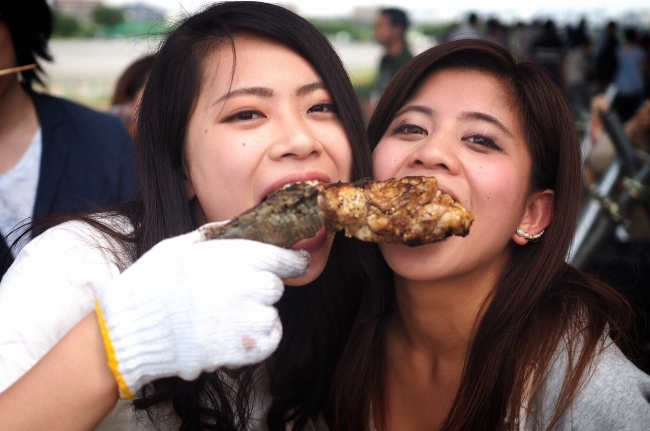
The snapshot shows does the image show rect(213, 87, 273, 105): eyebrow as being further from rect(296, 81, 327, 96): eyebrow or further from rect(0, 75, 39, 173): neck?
rect(0, 75, 39, 173): neck

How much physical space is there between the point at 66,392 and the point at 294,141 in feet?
3.54

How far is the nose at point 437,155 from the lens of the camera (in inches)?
90.7

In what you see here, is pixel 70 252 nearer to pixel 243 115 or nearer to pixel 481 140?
pixel 243 115

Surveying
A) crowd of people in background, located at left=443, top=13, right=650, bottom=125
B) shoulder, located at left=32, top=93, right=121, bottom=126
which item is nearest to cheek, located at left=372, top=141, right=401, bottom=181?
shoulder, located at left=32, top=93, right=121, bottom=126

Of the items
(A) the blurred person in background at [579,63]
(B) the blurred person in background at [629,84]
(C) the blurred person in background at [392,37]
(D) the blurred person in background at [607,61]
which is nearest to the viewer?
(C) the blurred person in background at [392,37]

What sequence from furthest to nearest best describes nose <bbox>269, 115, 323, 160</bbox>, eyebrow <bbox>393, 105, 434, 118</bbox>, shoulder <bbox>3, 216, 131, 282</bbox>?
eyebrow <bbox>393, 105, 434, 118</bbox> < nose <bbox>269, 115, 323, 160</bbox> < shoulder <bbox>3, 216, 131, 282</bbox>

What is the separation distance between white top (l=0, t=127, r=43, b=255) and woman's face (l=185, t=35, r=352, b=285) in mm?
1489

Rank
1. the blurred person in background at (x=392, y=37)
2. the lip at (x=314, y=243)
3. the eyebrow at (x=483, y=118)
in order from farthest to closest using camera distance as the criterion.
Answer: the blurred person in background at (x=392, y=37), the eyebrow at (x=483, y=118), the lip at (x=314, y=243)

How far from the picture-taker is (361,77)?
19000 mm

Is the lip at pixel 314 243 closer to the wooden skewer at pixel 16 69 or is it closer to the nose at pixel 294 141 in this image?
the nose at pixel 294 141

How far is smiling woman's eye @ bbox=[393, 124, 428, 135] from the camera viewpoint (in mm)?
2537

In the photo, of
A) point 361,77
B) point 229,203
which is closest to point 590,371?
point 229,203

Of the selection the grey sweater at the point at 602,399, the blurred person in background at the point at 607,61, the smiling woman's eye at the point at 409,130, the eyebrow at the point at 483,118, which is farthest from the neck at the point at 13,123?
the blurred person in background at the point at 607,61

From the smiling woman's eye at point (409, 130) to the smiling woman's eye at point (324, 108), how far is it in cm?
38
